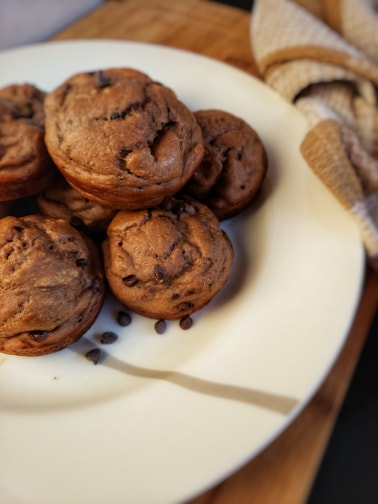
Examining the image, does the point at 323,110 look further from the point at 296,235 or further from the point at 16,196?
the point at 16,196

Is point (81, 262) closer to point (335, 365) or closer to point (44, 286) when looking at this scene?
point (44, 286)

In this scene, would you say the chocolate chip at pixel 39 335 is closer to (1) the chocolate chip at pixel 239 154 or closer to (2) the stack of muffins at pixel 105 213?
(2) the stack of muffins at pixel 105 213

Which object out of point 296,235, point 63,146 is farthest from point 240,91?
point 63,146

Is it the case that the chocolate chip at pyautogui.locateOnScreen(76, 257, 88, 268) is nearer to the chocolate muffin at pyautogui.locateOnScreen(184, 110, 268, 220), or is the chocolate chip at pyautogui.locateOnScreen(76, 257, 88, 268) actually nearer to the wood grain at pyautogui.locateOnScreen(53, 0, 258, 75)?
the chocolate muffin at pyautogui.locateOnScreen(184, 110, 268, 220)

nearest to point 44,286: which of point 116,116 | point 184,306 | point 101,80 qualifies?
point 184,306

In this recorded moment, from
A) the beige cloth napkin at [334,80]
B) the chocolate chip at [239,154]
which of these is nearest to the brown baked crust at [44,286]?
the chocolate chip at [239,154]
